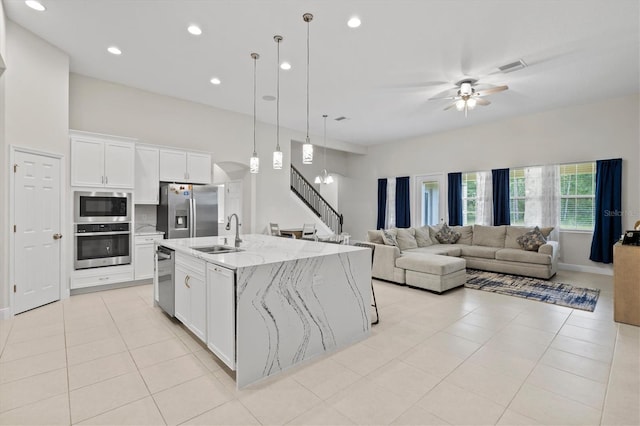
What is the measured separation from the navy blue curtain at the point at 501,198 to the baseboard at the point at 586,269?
53.2 inches

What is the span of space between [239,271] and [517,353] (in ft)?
8.66

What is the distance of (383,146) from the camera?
974cm

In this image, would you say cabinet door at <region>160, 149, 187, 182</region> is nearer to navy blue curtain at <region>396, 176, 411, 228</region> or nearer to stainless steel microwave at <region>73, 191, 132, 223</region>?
stainless steel microwave at <region>73, 191, 132, 223</region>

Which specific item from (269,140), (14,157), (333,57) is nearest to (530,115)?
(333,57)

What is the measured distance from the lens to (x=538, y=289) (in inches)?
193

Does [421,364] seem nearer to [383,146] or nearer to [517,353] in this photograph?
[517,353]

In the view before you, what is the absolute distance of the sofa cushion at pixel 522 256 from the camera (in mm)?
5485

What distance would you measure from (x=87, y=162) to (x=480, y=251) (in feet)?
23.9

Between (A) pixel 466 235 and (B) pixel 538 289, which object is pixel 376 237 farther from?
(A) pixel 466 235

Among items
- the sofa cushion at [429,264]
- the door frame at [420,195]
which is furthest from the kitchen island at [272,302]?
the door frame at [420,195]

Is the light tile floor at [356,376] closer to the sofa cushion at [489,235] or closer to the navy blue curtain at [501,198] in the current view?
the sofa cushion at [489,235]

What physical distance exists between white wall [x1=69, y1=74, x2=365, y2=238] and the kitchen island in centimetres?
329

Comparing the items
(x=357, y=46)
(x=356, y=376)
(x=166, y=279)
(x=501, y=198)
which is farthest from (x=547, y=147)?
(x=166, y=279)

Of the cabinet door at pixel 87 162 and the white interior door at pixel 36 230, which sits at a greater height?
the cabinet door at pixel 87 162
